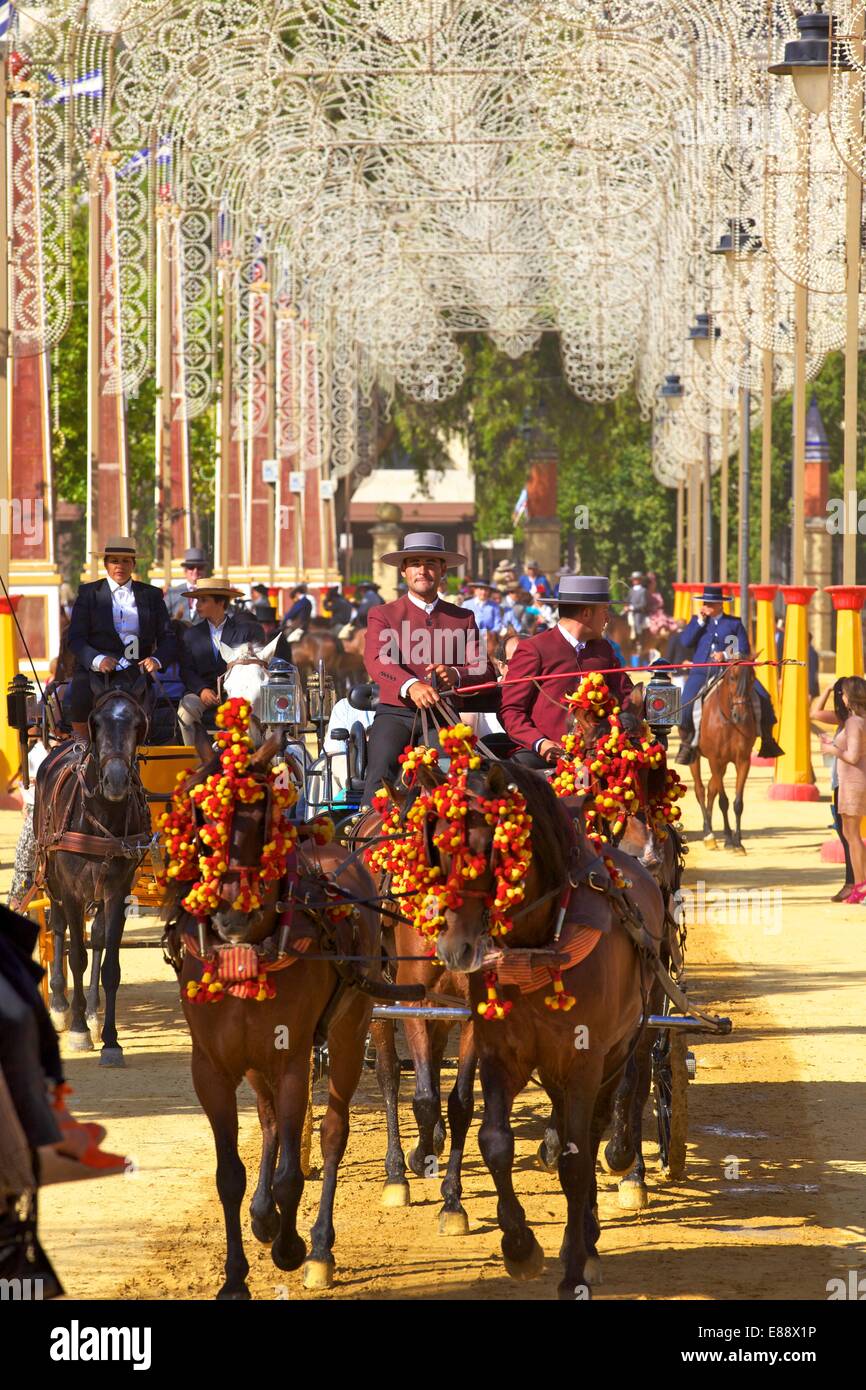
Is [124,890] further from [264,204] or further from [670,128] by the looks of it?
[264,204]

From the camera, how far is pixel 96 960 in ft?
41.3

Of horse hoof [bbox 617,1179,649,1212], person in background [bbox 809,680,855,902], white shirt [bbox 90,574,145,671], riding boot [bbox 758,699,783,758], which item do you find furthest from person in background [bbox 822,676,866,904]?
→ horse hoof [bbox 617,1179,649,1212]

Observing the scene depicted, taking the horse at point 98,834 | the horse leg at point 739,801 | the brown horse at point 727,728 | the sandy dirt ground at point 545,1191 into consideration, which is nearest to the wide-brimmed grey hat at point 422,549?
the horse at point 98,834

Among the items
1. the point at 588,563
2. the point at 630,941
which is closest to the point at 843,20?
the point at 630,941

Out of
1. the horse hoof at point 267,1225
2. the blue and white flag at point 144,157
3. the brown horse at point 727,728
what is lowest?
the horse hoof at point 267,1225

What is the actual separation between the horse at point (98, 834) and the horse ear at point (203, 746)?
376mm

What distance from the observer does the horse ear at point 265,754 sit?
301 inches

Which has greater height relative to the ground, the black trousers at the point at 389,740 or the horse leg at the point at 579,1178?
the black trousers at the point at 389,740

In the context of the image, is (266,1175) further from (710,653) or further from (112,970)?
(710,653)

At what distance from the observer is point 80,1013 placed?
12250 mm

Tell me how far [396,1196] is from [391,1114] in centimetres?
37

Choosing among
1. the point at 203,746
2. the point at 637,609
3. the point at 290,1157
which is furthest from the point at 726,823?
the point at 637,609

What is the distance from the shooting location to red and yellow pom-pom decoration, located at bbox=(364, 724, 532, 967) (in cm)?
717

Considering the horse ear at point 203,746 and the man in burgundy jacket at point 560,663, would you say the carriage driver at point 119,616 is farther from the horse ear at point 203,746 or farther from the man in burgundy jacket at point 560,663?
the man in burgundy jacket at point 560,663
